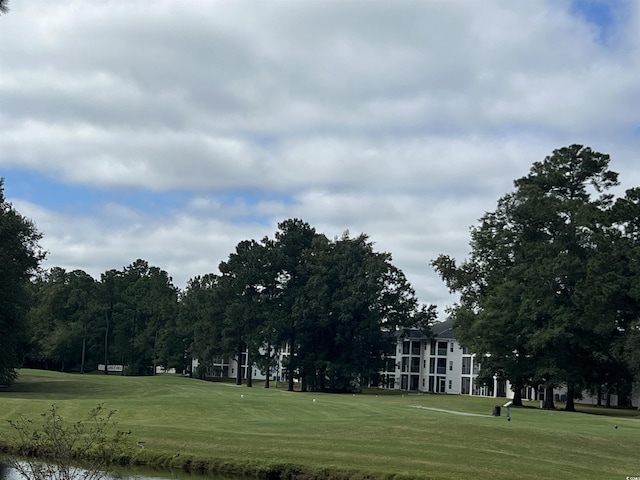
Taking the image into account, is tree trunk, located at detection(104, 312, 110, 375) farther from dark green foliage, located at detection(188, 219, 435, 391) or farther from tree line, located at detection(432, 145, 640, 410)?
tree line, located at detection(432, 145, 640, 410)

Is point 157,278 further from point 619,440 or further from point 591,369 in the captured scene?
point 619,440

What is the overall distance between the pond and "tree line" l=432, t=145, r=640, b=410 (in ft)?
140

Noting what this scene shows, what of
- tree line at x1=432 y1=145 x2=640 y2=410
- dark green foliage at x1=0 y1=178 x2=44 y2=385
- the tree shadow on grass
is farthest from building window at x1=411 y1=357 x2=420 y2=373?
dark green foliage at x1=0 y1=178 x2=44 y2=385

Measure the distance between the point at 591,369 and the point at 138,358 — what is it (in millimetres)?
77624

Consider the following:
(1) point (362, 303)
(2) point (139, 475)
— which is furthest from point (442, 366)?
(2) point (139, 475)

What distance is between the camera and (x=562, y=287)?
219 feet

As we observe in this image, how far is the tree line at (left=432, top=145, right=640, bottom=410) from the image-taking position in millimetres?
63312

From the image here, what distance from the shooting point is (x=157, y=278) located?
135 metres

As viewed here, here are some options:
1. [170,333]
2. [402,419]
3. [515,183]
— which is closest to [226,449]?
[402,419]

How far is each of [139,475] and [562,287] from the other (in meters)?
49.3

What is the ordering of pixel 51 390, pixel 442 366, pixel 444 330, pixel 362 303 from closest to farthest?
pixel 51 390 → pixel 362 303 → pixel 442 366 → pixel 444 330

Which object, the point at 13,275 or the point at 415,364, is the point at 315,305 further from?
the point at 415,364

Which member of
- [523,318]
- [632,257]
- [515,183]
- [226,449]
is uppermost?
[515,183]

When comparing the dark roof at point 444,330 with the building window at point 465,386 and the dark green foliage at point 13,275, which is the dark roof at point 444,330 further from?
the dark green foliage at point 13,275
